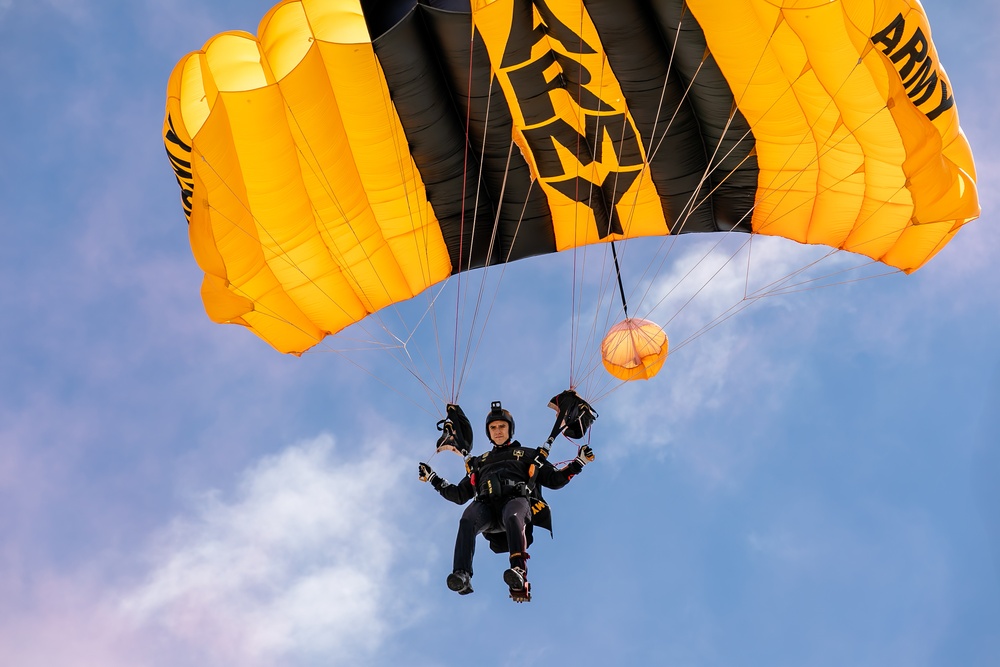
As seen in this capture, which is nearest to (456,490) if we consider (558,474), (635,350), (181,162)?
(558,474)

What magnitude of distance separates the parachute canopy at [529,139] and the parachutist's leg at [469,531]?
9.21ft

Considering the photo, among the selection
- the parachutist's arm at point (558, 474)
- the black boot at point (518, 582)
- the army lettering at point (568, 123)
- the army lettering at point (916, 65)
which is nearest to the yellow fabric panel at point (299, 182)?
the army lettering at point (568, 123)

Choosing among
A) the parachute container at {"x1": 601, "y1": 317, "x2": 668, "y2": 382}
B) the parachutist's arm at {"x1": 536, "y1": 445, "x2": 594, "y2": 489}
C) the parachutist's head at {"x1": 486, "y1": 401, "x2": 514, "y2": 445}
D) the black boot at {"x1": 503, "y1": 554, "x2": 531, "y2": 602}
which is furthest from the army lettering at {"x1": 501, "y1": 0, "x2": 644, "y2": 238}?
the black boot at {"x1": 503, "y1": 554, "x2": 531, "y2": 602}

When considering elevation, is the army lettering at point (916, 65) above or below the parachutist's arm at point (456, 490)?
above

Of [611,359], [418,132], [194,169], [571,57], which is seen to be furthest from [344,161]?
[611,359]

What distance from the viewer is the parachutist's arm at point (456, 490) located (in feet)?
30.8

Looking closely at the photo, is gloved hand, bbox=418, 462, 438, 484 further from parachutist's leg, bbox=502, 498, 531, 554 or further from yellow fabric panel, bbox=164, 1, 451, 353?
yellow fabric panel, bbox=164, 1, 451, 353

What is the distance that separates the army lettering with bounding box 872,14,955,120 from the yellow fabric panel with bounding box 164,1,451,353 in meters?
3.99

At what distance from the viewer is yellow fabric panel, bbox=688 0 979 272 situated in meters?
8.47

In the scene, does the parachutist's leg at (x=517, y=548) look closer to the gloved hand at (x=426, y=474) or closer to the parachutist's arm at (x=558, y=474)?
the parachutist's arm at (x=558, y=474)

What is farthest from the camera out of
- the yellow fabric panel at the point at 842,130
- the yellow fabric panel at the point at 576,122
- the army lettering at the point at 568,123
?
the army lettering at the point at 568,123

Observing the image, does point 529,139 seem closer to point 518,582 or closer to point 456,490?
point 456,490

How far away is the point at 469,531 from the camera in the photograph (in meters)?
8.73

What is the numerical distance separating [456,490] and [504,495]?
49 cm
